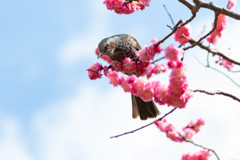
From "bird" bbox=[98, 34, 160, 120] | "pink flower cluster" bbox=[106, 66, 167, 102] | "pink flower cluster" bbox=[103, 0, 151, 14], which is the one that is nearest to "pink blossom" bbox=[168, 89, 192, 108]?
"pink flower cluster" bbox=[106, 66, 167, 102]

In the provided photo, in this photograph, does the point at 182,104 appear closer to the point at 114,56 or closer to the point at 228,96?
the point at 228,96

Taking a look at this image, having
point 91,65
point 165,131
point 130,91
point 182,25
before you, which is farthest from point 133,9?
point 165,131

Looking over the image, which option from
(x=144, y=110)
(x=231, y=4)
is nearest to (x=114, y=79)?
(x=231, y=4)

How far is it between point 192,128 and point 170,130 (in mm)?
188

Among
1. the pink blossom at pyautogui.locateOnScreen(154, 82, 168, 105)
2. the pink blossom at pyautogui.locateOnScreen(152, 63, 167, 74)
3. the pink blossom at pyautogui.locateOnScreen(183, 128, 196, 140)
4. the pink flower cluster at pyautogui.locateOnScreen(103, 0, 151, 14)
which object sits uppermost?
the pink flower cluster at pyautogui.locateOnScreen(103, 0, 151, 14)

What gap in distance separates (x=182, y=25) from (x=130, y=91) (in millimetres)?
787

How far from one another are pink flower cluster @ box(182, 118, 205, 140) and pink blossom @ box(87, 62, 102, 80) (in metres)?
→ 1.57

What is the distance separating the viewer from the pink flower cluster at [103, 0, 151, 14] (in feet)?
12.9

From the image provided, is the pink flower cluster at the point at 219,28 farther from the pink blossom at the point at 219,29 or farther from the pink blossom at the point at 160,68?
the pink blossom at the point at 160,68

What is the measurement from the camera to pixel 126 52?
524 cm

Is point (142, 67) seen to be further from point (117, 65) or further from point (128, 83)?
point (128, 83)

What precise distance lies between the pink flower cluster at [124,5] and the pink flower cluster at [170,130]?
1.61 metres

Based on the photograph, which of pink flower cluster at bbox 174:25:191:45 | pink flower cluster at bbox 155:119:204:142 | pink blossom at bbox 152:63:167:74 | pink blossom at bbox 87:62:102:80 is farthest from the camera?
pink blossom at bbox 87:62:102:80

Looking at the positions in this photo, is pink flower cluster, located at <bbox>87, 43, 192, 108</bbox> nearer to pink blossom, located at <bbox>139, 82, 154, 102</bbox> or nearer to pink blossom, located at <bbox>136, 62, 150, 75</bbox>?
pink blossom, located at <bbox>139, 82, 154, 102</bbox>
